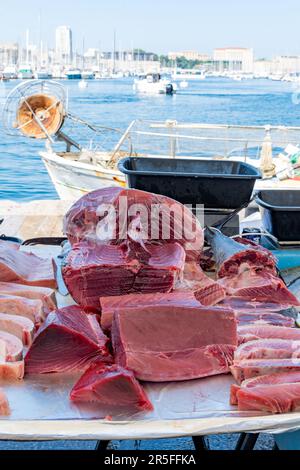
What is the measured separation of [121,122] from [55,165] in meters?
26.0

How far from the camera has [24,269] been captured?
9.72ft

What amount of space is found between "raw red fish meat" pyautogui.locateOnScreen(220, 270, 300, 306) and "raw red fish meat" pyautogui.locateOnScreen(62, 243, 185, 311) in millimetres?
317

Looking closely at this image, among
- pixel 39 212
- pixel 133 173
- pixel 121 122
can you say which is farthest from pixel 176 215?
A: pixel 121 122

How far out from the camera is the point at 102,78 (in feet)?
427

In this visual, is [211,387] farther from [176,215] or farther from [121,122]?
[121,122]

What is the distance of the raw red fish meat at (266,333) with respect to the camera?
2.31 m

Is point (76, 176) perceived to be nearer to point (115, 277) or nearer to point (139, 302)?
point (115, 277)

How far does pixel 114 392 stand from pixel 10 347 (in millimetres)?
432

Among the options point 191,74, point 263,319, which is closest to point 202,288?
point 263,319

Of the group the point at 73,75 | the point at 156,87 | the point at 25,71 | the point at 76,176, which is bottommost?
the point at 76,176

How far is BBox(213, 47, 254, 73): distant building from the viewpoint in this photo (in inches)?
5645

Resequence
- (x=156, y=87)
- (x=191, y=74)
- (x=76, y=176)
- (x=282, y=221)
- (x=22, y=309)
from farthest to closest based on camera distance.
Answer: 1. (x=191, y=74)
2. (x=156, y=87)
3. (x=76, y=176)
4. (x=282, y=221)
5. (x=22, y=309)

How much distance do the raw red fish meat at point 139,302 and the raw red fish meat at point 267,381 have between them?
37 cm

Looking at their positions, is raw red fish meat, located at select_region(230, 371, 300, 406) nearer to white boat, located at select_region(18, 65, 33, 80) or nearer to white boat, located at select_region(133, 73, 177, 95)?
white boat, located at select_region(133, 73, 177, 95)
